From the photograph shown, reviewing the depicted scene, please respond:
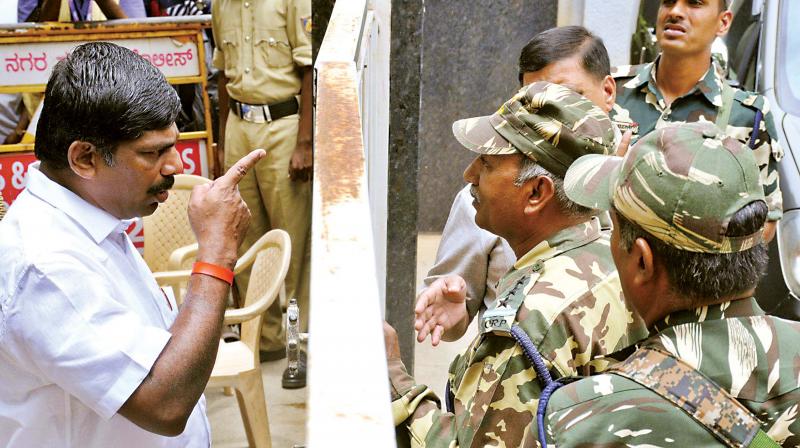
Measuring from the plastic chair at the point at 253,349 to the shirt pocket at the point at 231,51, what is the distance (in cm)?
139

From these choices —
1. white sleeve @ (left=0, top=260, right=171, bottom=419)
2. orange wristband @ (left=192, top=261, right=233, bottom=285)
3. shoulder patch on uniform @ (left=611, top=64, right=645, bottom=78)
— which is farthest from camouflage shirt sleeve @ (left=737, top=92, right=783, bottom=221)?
white sleeve @ (left=0, top=260, right=171, bottom=419)

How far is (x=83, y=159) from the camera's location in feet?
6.31

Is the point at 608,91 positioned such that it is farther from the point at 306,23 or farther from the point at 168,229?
the point at 168,229

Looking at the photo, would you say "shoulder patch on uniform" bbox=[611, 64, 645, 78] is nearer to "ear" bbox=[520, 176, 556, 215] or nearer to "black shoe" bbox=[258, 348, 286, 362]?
"ear" bbox=[520, 176, 556, 215]

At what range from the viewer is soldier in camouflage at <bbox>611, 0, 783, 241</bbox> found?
3457 millimetres

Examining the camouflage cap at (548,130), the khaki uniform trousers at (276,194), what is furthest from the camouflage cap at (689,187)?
the khaki uniform trousers at (276,194)

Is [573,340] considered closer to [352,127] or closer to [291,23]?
[352,127]

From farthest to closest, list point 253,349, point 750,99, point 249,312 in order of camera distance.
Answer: point 253,349
point 249,312
point 750,99

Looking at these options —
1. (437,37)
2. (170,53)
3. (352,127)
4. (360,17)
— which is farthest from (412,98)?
(437,37)

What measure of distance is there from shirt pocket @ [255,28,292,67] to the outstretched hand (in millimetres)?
2926

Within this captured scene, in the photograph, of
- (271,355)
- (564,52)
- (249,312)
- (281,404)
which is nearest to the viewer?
(564,52)

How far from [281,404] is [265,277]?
97 centimetres

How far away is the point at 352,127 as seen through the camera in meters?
1.60

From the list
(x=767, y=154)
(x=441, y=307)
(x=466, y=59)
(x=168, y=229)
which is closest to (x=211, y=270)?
(x=441, y=307)
